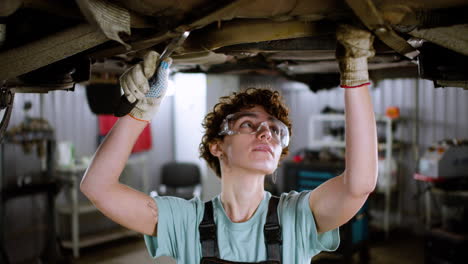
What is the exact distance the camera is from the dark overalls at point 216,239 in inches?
50.7

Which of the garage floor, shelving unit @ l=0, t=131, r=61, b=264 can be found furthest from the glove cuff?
shelving unit @ l=0, t=131, r=61, b=264

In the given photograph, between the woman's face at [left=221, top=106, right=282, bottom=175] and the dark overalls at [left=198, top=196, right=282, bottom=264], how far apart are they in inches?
6.9

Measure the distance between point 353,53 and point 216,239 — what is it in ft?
2.57

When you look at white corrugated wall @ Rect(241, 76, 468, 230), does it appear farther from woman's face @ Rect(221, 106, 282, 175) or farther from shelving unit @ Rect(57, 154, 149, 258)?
woman's face @ Rect(221, 106, 282, 175)

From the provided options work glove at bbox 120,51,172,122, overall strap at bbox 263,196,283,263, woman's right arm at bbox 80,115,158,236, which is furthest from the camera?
overall strap at bbox 263,196,283,263

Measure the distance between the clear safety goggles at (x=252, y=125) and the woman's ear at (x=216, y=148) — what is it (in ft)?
0.22

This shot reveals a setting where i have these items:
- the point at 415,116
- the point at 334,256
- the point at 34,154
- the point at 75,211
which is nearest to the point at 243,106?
the point at 334,256

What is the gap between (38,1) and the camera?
0.90 metres

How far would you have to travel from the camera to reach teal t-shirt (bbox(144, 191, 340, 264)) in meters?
1.32

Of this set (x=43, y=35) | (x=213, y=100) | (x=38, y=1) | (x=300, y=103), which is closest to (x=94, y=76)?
(x=43, y=35)

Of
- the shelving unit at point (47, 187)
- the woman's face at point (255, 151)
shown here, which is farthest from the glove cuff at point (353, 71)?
the shelving unit at point (47, 187)

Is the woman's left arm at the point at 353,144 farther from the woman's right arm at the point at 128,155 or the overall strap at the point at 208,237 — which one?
the woman's right arm at the point at 128,155

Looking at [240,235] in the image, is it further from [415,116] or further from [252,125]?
[415,116]

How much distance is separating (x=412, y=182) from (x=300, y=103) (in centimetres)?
197
